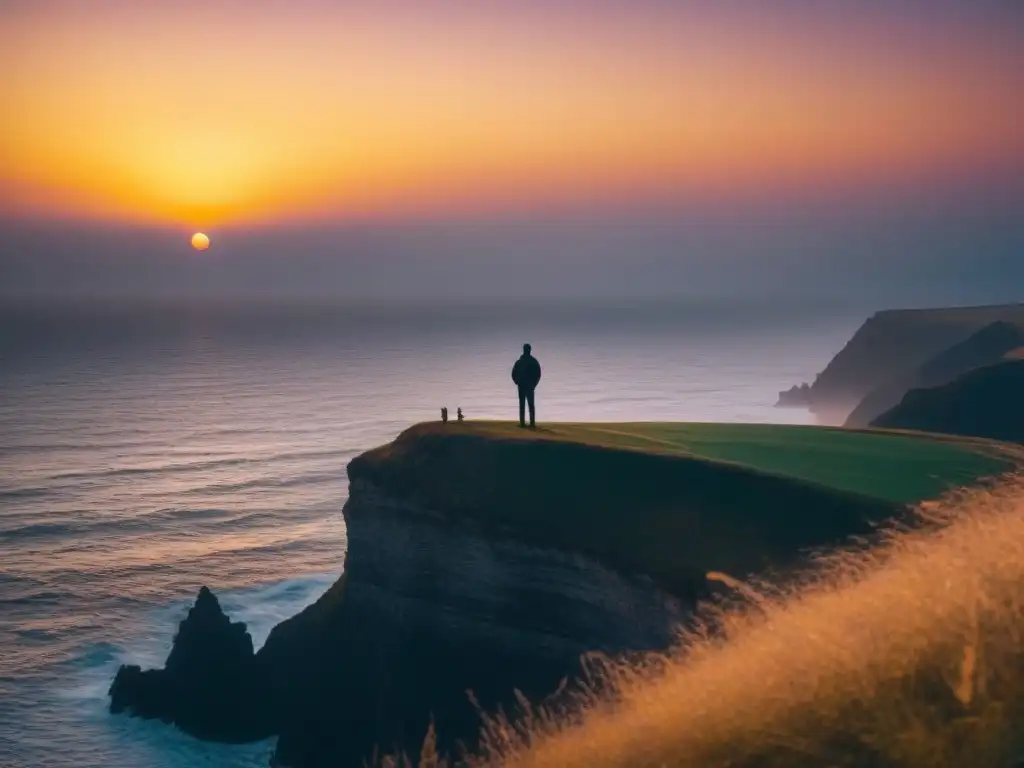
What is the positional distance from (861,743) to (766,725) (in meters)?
0.57

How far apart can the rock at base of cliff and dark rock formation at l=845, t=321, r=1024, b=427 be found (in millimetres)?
65138

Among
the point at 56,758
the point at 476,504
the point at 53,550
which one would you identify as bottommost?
the point at 56,758

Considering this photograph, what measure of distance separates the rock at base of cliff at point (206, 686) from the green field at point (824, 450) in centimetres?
1211

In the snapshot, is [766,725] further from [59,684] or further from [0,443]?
[0,443]

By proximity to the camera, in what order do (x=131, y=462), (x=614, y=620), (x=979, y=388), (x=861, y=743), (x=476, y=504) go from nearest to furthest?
(x=861, y=743), (x=614, y=620), (x=476, y=504), (x=979, y=388), (x=131, y=462)

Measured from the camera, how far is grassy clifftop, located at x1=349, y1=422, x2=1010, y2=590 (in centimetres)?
2477

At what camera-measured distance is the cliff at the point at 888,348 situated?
115750 millimetres

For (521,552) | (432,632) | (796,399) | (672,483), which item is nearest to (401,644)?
(432,632)

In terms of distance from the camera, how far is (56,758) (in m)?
34.0

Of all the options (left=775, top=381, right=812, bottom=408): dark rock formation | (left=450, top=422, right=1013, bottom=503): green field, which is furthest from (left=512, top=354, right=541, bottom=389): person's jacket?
(left=775, top=381, right=812, bottom=408): dark rock formation

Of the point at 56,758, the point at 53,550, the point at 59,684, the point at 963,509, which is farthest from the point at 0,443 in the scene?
the point at 963,509

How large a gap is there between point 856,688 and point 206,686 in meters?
35.4

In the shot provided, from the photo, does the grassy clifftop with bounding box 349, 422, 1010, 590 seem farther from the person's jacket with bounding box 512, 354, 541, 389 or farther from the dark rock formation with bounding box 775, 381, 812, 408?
the dark rock formation with bounding box 775, 381, 812, 408

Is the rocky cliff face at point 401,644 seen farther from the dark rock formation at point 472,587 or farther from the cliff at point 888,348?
the cliff at point 888,348
